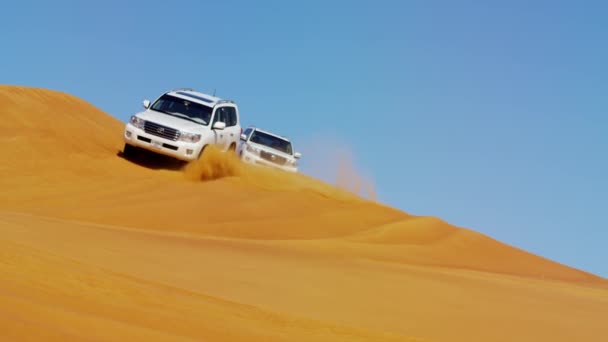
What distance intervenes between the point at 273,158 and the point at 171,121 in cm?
588

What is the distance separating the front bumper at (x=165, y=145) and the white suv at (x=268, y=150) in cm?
498

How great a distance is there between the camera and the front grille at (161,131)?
19125 millimetres

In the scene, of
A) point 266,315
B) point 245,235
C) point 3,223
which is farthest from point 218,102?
point 266,315

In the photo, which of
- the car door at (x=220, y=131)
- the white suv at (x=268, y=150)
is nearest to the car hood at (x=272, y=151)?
the white suv at (x=268, y=150)

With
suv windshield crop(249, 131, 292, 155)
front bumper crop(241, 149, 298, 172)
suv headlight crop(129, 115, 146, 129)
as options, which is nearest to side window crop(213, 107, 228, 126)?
suv headlight crop(129, 115, 146, 129)

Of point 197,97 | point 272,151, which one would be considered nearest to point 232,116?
point 197,97

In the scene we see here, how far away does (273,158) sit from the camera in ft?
82.0

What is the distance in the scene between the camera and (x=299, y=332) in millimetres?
5605

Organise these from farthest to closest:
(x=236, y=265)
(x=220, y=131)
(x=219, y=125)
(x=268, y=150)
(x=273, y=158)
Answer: (x=268, y=150)
(x=273, y=158)
(x=220, y=131)
(x=219, y=125)
(x=236, y=265)

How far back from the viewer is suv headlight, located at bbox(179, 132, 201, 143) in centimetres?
1911

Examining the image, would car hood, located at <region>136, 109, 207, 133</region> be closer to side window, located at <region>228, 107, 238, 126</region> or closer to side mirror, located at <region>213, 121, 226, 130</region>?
side mirror, located at <region>213, 121, 226, 130</region>

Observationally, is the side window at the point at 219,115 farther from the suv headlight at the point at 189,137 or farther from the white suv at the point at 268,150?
the white suv at the point at 268,150

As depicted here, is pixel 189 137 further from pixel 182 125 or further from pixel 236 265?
pixel 236 265

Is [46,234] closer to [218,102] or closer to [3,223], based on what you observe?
[3,223]
